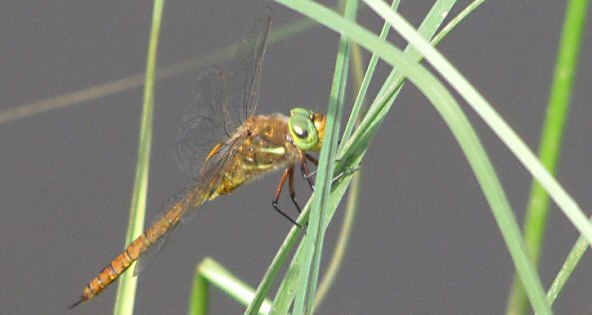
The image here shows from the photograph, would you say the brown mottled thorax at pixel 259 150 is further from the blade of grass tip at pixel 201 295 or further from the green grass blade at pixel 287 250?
the green grass blade at pixel 287 250

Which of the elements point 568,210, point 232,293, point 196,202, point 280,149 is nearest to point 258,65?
point 280,149

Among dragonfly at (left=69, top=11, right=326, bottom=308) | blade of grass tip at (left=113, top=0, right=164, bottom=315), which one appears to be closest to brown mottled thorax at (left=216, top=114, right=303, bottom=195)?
dragonfly at (left=69, top=11, right=326, bottom=308)

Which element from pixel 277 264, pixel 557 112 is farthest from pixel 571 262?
pixel 277 264

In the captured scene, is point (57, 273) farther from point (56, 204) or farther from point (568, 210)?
point (568, 210)

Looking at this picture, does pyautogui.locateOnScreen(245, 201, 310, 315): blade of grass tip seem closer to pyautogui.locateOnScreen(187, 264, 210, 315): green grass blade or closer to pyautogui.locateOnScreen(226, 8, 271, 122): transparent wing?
pyautogui.locateOnScreen(187, 264, 210, 315): green grass blade

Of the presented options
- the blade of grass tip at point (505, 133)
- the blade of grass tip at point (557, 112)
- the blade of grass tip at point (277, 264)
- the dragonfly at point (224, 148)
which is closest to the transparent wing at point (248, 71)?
the dragonfly at point (224, 148)

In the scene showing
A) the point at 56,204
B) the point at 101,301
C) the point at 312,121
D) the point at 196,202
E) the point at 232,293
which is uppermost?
the point at 56,204
